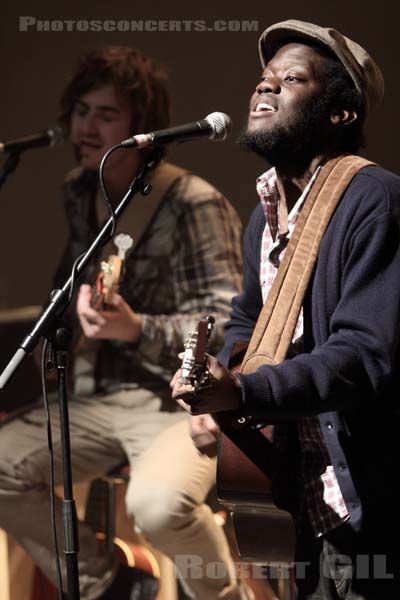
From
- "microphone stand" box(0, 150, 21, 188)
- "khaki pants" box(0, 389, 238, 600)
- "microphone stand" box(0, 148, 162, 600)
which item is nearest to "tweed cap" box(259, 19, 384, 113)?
"microphone stand" box(0, 148, 162, 600)

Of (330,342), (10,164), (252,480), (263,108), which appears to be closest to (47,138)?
(10,164)

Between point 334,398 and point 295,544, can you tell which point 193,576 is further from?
point 334,398

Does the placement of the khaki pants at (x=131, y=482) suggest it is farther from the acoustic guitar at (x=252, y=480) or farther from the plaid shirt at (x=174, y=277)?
the acoustic guitar at (x=252, y=480)

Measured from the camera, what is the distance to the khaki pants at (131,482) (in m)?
3.30

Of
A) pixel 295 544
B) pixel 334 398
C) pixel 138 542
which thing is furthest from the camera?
pixel 138 542

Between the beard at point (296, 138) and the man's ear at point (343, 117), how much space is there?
2cm

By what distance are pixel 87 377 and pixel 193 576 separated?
2.65ft

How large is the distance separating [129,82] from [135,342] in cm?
97

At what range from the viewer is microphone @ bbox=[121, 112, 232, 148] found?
6.94 ft

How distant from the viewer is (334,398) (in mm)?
1864

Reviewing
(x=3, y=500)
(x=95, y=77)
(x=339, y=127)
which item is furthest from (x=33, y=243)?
(x=339, y=127)

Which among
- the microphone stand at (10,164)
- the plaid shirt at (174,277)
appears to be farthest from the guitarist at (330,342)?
the microphone stand at (10,164)

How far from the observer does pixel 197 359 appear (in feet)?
5.85

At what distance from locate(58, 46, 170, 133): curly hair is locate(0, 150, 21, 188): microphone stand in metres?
0.26
